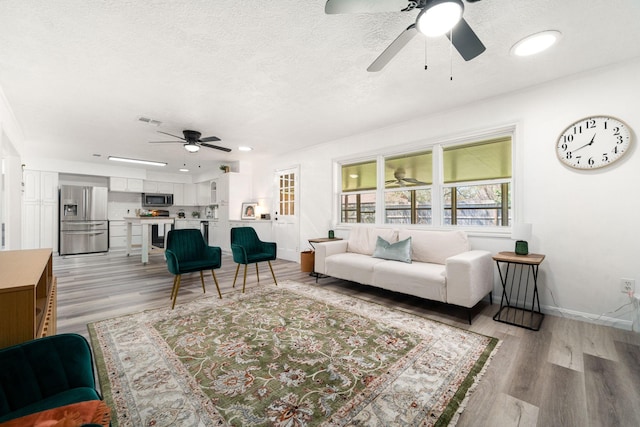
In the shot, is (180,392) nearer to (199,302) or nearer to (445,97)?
(199,302)

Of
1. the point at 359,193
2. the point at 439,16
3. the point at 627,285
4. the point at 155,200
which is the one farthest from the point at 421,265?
the point at 155,200

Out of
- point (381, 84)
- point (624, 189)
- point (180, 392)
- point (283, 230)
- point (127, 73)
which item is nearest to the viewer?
point (180, 392)

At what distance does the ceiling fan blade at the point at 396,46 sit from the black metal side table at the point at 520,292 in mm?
2151

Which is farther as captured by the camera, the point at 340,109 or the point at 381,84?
the point at 340,109

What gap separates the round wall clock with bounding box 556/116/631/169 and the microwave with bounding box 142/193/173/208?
9705 mm

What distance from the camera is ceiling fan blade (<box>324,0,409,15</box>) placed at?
4.66 ft

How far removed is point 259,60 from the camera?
7.95 feet

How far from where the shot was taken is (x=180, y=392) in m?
1.58

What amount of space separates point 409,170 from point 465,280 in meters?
2.04

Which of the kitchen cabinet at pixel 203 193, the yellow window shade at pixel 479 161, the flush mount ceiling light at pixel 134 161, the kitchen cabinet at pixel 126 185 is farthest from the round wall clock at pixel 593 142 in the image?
the kitchen cabinet at pixel 126 185

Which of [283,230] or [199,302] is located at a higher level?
[283,230]

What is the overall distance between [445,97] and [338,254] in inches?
101

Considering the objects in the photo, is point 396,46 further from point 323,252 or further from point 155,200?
point 155,200

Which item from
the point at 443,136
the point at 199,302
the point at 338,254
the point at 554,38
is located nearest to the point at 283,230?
the point at 338,254
